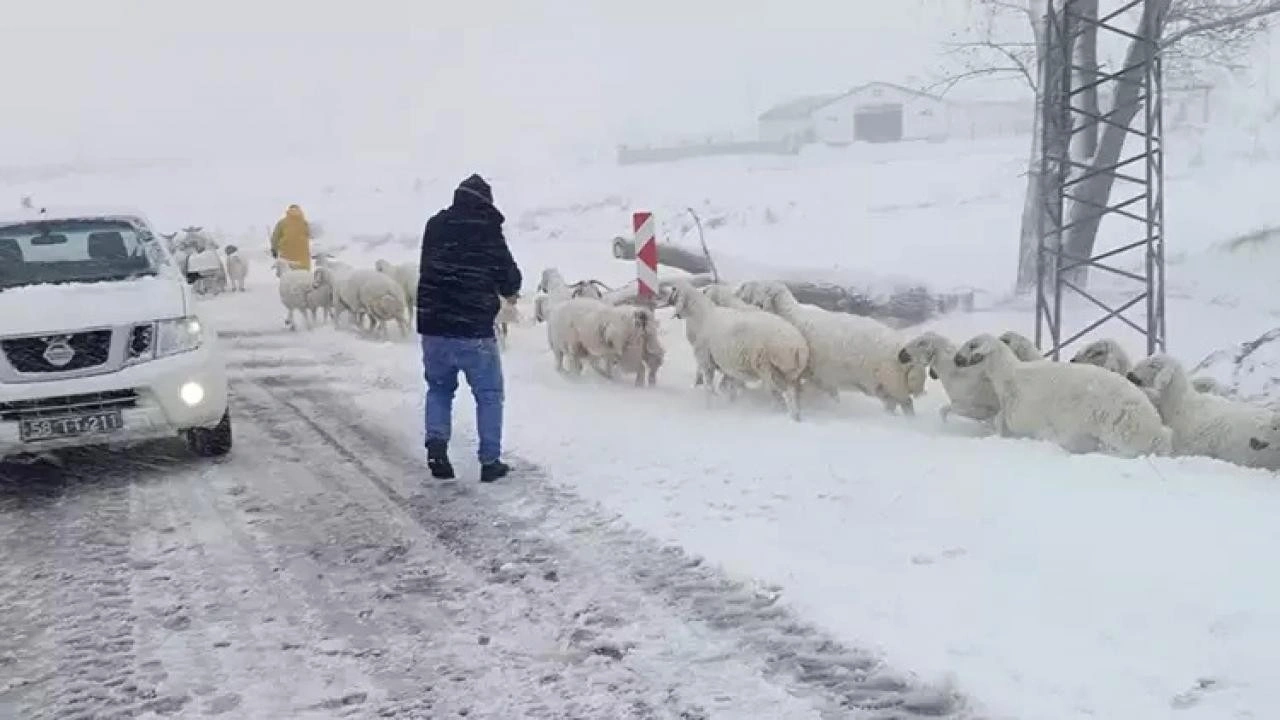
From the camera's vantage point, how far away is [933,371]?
9.20 metres

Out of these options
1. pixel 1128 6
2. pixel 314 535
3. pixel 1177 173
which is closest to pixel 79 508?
pixel 314 535

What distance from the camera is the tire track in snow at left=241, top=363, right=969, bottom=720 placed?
4.16 metres

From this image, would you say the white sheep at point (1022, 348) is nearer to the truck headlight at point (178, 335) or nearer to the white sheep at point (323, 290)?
the truck headlight at point (178, 335)

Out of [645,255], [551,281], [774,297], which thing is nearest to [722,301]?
[774,297]

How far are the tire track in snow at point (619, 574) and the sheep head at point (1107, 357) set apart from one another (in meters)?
4.63

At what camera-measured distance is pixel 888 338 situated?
31.1 feet

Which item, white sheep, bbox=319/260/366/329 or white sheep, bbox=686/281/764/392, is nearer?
white sheep, bbox=686/281/764/392

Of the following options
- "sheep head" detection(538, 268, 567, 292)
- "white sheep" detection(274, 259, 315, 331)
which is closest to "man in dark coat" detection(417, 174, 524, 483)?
"sheep head" detection(538, 268, 567, 292)

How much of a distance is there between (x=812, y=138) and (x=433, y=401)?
7069cm

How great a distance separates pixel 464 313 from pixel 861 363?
3618 mm

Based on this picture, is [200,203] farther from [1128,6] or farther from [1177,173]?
[1128,6]

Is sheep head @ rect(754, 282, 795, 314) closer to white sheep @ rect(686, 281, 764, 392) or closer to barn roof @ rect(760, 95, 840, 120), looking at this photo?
white sheep @ rect(686, 281, 764, 392)

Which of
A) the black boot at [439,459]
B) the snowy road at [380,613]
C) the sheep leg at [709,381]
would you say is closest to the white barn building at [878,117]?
the sheep leg at [709,381]

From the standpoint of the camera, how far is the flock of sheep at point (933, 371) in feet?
25.0
